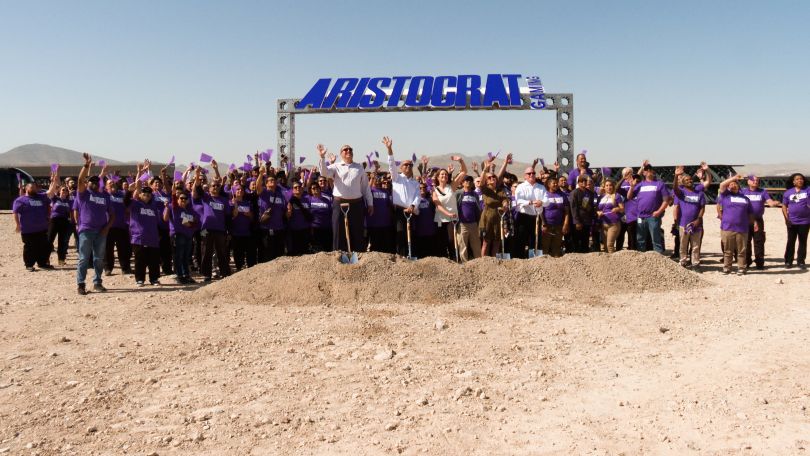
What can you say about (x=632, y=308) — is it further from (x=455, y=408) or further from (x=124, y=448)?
(x=124, y=448)

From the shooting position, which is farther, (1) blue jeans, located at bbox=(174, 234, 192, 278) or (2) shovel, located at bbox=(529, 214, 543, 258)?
(2) shovel, located at bbox=(529, 214, 543, 258)

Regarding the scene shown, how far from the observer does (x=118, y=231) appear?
10.6 m

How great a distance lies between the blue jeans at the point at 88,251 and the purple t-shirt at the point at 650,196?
8.61 metres

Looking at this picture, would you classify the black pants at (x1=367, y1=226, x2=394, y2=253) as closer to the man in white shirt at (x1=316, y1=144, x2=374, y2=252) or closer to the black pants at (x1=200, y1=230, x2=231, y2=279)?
the man in white shirt at (x1=316, y1=144, x2=374, y2=252)

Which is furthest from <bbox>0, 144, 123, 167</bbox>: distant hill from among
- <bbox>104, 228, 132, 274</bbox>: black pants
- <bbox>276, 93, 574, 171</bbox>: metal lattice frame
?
<bbox>104, 228, 132, 274</bbox>: black pants

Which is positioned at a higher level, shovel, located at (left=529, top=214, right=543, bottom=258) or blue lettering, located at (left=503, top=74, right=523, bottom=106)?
blue lettering, located at (left=503, top=74, right=523, bottom=106)

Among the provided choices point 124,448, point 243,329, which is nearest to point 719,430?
point 124,448

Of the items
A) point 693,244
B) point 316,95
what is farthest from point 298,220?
point 316,95

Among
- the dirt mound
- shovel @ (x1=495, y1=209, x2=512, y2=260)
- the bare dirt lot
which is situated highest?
shovel @ (x1=495, y1=209, x2=512, y2=260)

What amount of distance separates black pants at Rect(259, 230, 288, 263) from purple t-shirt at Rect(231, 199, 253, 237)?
325 mm

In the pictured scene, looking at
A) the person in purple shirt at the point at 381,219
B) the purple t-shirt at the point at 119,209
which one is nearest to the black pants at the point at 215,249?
the purple t-shirt at the point at 119,209

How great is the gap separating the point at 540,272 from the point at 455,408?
4696 millimetres

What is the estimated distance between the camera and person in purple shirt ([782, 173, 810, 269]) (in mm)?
10461

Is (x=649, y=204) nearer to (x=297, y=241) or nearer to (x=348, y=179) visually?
(x=348, y=179)
